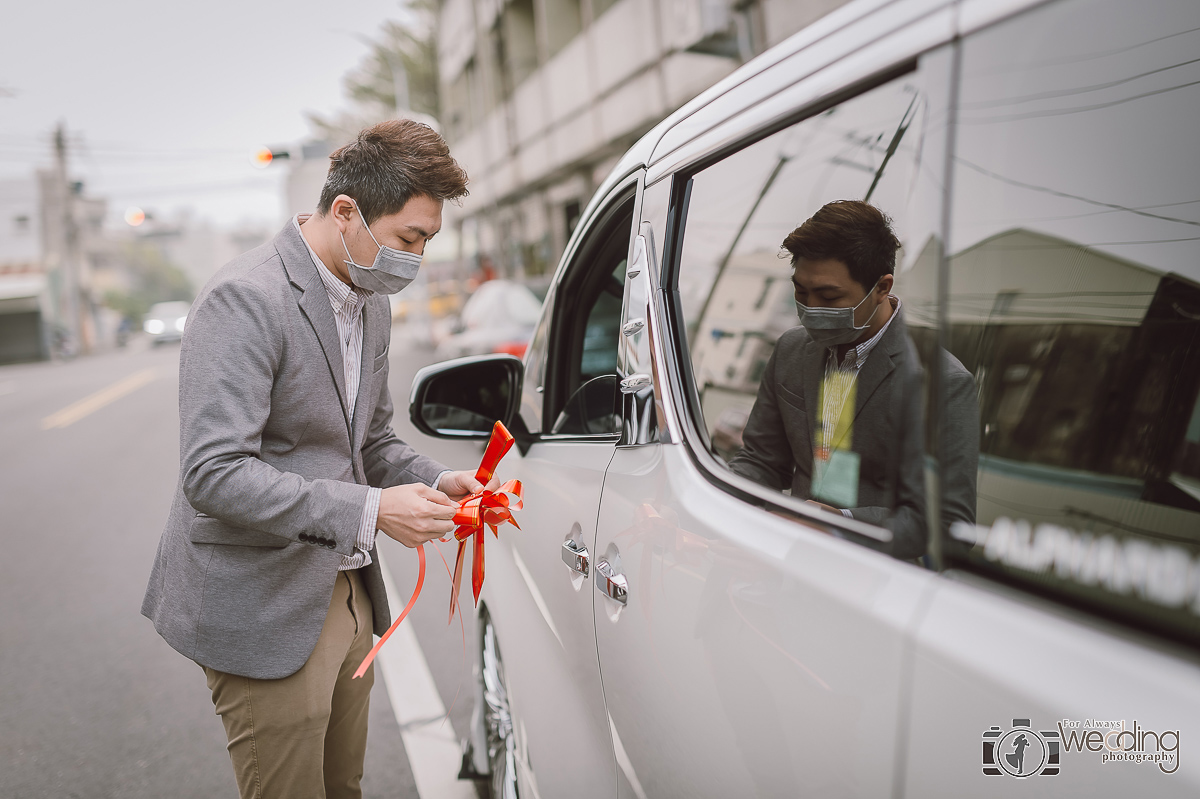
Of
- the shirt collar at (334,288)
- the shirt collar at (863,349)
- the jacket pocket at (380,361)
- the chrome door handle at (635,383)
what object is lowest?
the chrome door handle at (635,383)

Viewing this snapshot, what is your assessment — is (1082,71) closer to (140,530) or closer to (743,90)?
(743,90)

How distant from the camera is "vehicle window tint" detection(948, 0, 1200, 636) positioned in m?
0.90

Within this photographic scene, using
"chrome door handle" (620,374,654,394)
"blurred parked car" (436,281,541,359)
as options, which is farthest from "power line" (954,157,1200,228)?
"blurred parked car" (436,281,541,359)

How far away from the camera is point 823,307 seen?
1331 millimetres

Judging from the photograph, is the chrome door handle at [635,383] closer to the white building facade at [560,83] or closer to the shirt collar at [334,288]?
the shirt collar at [334,288]

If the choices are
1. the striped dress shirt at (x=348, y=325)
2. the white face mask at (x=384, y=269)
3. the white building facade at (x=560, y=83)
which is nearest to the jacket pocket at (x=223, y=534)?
the striped dress shirt at (x=348, y=325)

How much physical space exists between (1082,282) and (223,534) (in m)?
1.52

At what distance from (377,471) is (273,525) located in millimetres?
609

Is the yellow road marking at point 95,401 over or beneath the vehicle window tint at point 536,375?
beneath

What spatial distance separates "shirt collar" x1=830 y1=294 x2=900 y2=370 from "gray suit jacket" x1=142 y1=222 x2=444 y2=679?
0.90 metres

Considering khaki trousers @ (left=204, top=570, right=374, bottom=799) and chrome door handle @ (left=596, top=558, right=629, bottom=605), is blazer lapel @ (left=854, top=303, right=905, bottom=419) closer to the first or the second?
chrome door handle @ (left=596, top=558, right=629, bottom=605)

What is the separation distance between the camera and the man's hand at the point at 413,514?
5.01 ft

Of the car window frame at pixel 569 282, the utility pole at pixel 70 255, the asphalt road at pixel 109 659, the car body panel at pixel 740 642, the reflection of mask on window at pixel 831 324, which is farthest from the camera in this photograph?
the utility pole at pixel 70 255
